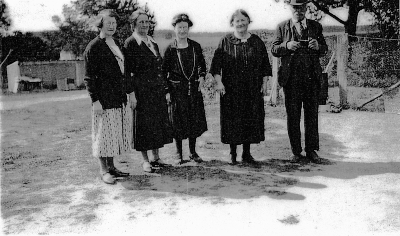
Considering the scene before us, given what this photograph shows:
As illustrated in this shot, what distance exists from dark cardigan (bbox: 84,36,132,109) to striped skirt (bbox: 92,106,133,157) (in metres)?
0.11

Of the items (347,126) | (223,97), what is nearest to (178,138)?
(223,97)

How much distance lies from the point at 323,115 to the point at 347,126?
1.28m

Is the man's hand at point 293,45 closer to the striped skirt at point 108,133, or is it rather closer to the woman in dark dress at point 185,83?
the woman in dark dress at point 185,83

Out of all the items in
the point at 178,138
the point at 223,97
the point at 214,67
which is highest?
the point at 214,67

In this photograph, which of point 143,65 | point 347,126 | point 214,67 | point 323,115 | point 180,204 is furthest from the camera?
point 323,115

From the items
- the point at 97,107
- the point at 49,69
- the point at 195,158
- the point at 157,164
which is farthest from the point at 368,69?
the point at 49,69

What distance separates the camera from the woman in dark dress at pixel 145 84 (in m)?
4.89

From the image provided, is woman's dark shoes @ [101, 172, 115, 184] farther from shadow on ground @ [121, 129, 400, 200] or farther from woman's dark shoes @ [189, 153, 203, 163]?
woman's dark shoes @ [189, 153, 203, 163]

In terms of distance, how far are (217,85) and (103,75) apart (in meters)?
1.48

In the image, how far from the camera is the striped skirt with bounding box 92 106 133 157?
455 centimetres

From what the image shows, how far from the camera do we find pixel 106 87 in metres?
4.52

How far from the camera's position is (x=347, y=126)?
7.63 m

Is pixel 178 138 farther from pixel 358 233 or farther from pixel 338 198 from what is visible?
pixel 358 233

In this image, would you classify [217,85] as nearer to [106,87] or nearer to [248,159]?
[248,159]
